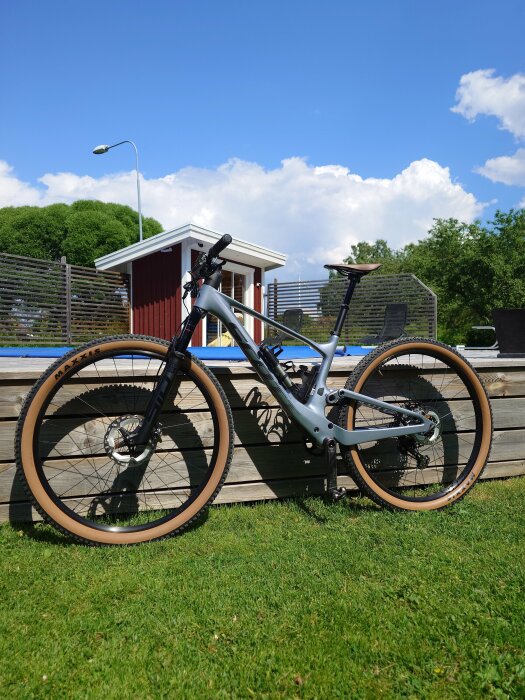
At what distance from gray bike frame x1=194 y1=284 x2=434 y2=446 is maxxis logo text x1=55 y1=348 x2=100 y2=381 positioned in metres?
0.50

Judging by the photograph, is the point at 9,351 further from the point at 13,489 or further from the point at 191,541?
the point at 191,541

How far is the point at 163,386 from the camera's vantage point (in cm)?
215

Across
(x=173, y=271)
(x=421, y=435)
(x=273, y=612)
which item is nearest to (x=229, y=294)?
(x=173, y=271)

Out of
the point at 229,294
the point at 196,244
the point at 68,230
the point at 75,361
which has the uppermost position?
the point at 68,230

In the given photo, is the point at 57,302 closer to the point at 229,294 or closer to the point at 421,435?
the point at 229,294

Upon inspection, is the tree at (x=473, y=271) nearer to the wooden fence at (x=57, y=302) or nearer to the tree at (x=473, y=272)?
the tree at (x=473, y=272)

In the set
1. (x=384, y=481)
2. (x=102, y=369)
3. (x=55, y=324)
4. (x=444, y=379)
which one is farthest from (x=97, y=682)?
(x=55, y=324)

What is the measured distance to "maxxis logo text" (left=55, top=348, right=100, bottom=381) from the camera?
2.04 meters

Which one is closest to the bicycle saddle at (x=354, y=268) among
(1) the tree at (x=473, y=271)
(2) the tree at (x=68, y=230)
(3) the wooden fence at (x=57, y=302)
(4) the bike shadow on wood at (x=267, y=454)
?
(4) the bike shadow on wood at (x=267, y=454)

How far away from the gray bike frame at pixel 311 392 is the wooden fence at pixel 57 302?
9964 millimetres

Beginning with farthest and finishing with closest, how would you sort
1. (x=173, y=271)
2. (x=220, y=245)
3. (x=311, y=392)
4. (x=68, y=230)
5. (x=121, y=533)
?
(x=68, y=230) → (x=173, y=271) → (x=311, y=392) → (x=220, y=245) → (x=121, y=533)

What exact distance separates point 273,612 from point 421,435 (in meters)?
1.29

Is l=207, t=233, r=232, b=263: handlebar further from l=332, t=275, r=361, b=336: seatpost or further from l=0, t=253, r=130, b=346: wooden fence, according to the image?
l=0, t=253, r=130, b=346: wooden fence

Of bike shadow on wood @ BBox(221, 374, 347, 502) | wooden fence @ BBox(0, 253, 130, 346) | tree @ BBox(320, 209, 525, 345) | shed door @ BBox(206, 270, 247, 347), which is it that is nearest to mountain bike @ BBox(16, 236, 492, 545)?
bike shadow on wood @ BBox(221, 374, 347, 502)
